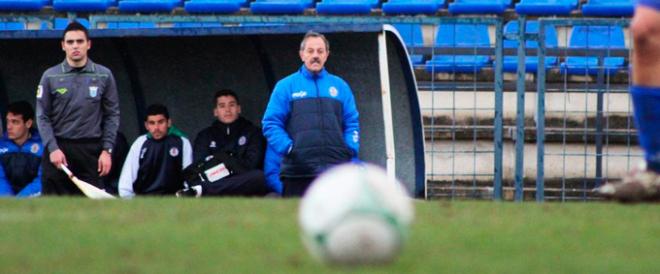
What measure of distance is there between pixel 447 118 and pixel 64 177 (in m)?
3.91

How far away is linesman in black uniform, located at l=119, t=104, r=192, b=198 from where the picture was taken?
13633mm

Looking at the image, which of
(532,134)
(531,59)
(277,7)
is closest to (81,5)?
(277,7)

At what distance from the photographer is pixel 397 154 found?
13.9 meters

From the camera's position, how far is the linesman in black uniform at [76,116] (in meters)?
12.7

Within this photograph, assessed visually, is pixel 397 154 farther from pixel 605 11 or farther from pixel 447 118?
pixel 605 11

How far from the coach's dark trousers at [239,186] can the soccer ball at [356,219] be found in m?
7.66

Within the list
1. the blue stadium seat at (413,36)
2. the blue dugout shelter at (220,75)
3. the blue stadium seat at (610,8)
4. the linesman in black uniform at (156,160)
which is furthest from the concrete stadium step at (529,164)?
the linesman in black uniform at (156,160)

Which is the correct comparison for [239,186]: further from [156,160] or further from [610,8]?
[610,8]

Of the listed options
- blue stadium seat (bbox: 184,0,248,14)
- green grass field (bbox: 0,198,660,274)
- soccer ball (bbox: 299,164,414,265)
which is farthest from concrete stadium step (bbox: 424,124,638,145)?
soccer ball (bbox: 299,164,414,265)

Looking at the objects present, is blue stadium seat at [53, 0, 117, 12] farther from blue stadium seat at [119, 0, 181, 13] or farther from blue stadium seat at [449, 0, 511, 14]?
blue stadium seat at [449, 0, 511, 14]

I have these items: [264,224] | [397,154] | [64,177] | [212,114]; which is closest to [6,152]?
[64,177]

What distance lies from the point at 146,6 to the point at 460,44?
12.1 feet

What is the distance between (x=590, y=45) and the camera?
45.9 feet

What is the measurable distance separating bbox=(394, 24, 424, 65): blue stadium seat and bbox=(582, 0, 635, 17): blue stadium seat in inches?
70.9
